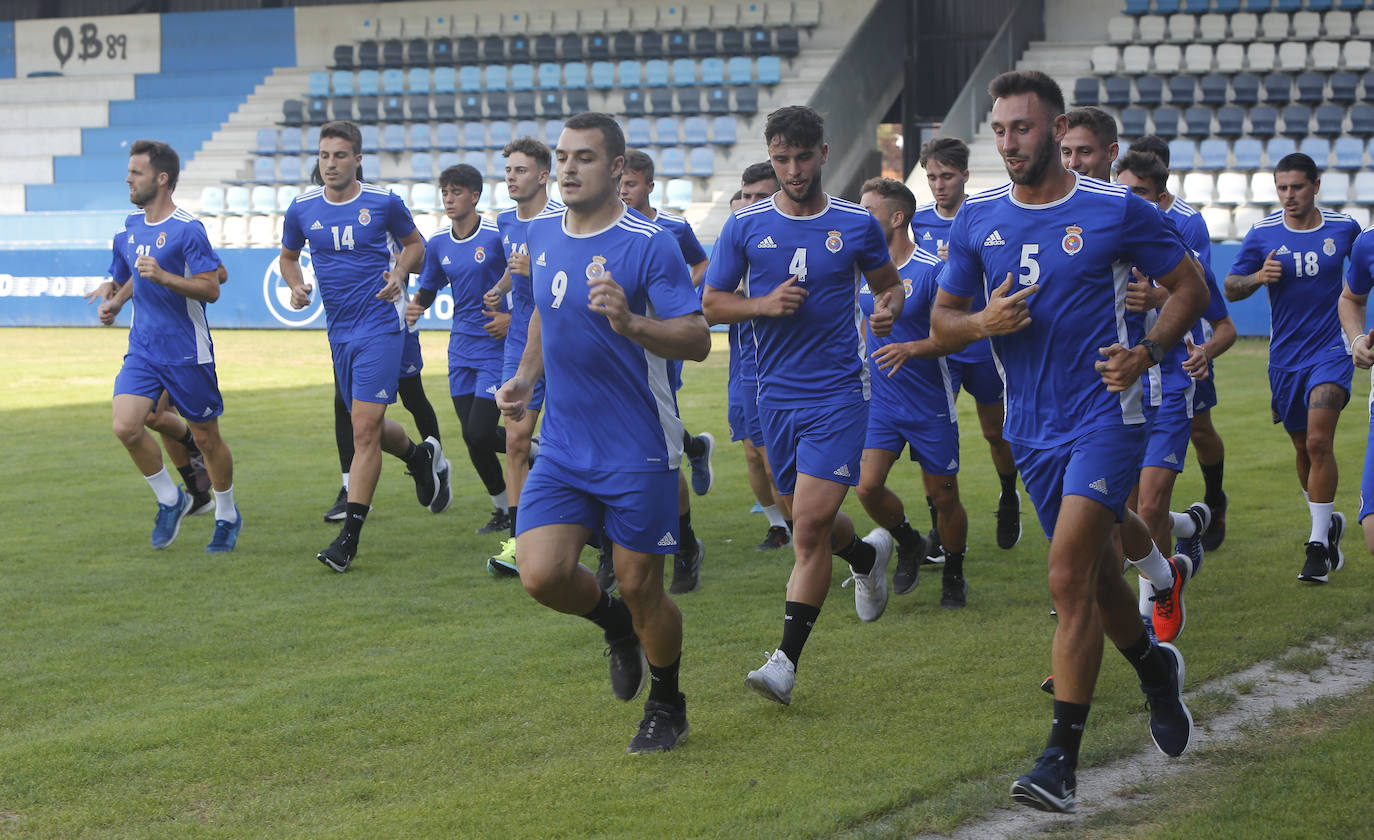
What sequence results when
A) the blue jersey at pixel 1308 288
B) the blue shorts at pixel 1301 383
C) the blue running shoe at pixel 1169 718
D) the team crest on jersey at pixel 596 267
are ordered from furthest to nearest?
the blue jersey at pixel 1308 288 < the blue shorts at pixel 1301 383 < the team crest on jersey at pixel 596 267 < the blue running shoe at pixel 1169 718

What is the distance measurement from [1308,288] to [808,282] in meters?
3.56

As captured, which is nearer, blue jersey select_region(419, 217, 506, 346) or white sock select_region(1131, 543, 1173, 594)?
white sock select_region(1131, 543, 1173, 594)

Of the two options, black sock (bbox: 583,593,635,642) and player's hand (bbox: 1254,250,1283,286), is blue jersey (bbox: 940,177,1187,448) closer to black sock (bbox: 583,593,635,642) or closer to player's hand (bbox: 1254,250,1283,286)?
black sock (bbox: 583,593,635,642)

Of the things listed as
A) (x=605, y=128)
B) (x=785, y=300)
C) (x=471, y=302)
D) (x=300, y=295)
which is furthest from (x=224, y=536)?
(x=605, y=128)

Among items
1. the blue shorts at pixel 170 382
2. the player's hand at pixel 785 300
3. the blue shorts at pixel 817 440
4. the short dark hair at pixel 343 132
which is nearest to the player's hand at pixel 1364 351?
the blue shorts at pixel 817 440

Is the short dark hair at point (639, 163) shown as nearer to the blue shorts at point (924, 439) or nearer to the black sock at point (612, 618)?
the blue shorts at point (924, 439)

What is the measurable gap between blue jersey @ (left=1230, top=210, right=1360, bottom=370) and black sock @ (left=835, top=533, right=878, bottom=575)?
311 cm

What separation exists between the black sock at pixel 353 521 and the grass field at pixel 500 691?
230 mm

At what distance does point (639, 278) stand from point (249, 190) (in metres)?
28.2

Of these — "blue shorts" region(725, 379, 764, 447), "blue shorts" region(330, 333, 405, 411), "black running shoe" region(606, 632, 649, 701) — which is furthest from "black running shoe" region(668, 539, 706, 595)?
"black running shoe" region(606, 632, 649, 701)

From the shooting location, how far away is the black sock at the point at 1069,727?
427 centimetres

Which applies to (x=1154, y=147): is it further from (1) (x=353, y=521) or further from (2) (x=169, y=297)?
(2) (x=169, y=297)

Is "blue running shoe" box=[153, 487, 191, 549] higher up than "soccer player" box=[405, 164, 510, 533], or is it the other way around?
"soccer player" box=[405, 164, 510, 533]

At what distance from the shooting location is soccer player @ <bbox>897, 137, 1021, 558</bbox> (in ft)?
24.3
